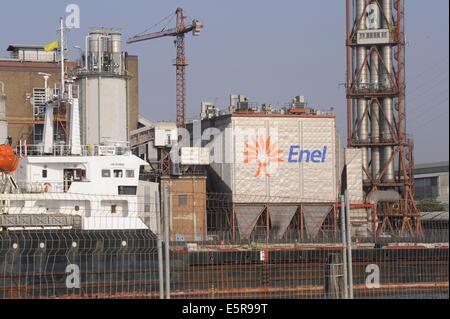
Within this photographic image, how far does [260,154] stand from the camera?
Result: 6138 centimetres

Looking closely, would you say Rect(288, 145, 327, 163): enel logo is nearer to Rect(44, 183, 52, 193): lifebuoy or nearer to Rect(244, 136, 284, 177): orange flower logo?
Rect(244, 136, 284, 177): orange flower logo

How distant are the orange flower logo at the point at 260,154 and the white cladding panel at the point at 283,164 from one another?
2.4 inches

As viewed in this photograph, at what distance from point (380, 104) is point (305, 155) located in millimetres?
7545

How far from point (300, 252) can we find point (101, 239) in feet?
27.8

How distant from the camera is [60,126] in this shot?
56844 millimetres

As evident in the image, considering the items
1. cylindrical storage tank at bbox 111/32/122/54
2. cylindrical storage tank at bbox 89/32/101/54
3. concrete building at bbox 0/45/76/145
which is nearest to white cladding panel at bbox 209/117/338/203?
cylindrical storage tank at bbox 111/32/122/54

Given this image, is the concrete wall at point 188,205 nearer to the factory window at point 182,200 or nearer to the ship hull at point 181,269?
the factory window at point 182,200

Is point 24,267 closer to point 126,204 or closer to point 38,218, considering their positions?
point 38,218

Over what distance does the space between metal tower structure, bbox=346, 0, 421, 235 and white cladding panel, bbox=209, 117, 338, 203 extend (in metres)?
4.11

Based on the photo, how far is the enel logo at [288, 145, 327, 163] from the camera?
62.4 meters

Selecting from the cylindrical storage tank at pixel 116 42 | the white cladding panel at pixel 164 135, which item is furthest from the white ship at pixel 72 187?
the white cladding panel at pixel 164 135

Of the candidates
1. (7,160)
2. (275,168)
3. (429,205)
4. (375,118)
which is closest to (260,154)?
(275,168)

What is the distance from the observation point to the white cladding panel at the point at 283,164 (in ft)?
200

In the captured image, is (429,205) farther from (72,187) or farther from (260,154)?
(72,187)
